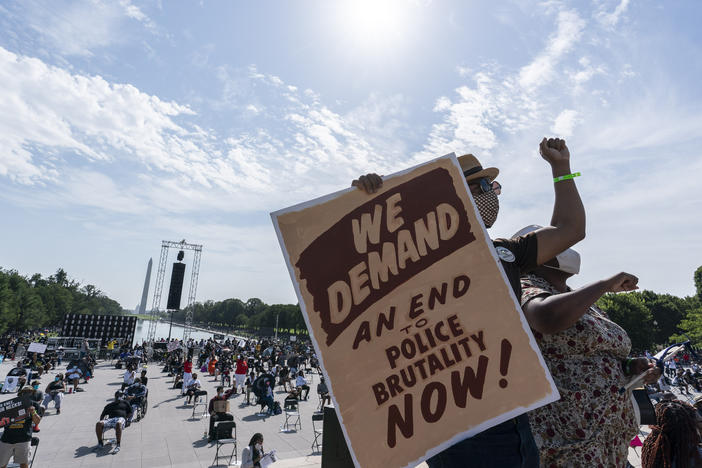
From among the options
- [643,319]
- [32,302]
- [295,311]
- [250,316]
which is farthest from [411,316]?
[250,316]

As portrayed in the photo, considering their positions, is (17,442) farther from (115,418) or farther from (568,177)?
(568,177)

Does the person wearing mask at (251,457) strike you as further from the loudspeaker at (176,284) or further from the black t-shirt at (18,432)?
the loudspeaker at (176,284)

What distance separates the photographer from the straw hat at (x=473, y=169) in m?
2.12

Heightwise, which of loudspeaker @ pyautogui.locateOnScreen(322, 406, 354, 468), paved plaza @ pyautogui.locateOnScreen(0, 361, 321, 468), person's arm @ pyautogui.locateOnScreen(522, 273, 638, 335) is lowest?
paved plaza @ pyautogui.locateOnScreen(0, 361, 321, 468)

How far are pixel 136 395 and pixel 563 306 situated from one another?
1497 cm

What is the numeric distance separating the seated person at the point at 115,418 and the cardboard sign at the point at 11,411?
2.82 metres

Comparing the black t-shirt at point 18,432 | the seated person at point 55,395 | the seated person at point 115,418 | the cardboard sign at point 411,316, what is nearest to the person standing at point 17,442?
the black t-shirt at point 18,432

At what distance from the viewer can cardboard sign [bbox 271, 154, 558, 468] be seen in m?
1.61

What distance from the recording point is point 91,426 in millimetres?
12219

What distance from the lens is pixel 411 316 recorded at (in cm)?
176

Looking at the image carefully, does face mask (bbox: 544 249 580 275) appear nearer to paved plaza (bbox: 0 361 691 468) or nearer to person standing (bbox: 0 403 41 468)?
paved plaza (bbox: 0 361 691 468)

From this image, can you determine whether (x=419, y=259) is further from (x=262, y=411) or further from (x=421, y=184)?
(x=262, y=411)

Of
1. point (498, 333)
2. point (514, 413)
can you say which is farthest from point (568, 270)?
point (514, 413)

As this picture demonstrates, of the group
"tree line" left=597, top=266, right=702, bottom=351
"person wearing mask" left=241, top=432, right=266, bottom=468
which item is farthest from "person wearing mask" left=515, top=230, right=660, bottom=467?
"tree line" left=597, top=266, right=702, bottom=351
